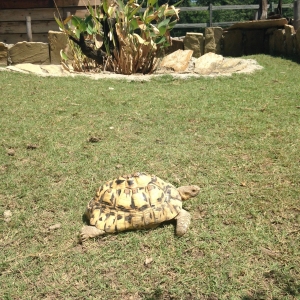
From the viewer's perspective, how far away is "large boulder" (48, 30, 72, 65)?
34.0ft

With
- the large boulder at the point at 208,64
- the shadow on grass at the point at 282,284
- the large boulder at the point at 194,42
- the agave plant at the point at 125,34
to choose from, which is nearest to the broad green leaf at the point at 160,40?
the agave plant at the point at 125,34

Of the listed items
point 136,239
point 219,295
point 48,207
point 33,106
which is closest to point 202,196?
point 136,239

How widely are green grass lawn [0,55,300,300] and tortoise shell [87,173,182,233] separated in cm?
12

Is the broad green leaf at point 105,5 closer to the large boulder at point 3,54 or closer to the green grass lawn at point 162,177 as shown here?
the green grass lawn at point 162,177

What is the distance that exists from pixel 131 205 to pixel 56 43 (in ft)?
28.4

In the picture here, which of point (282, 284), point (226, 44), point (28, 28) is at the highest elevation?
point (28, 28)

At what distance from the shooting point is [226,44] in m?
12.0

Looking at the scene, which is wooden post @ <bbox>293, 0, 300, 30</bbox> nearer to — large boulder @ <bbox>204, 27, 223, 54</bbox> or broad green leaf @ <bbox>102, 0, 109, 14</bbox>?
large boulder @ <bbox>204, 27, 223, 54</bbox>

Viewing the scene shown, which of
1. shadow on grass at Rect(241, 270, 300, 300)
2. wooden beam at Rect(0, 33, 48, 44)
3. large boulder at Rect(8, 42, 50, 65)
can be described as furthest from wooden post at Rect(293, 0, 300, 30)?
shadow on grass at Rect(241, 270, 300, 300)

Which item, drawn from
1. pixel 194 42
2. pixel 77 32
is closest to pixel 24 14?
pixel 77 32

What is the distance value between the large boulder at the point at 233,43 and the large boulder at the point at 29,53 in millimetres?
5440

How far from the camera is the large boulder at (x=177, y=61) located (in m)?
9.30

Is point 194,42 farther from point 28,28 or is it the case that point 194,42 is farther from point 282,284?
point 282,284

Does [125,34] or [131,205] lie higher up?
[125,34]
